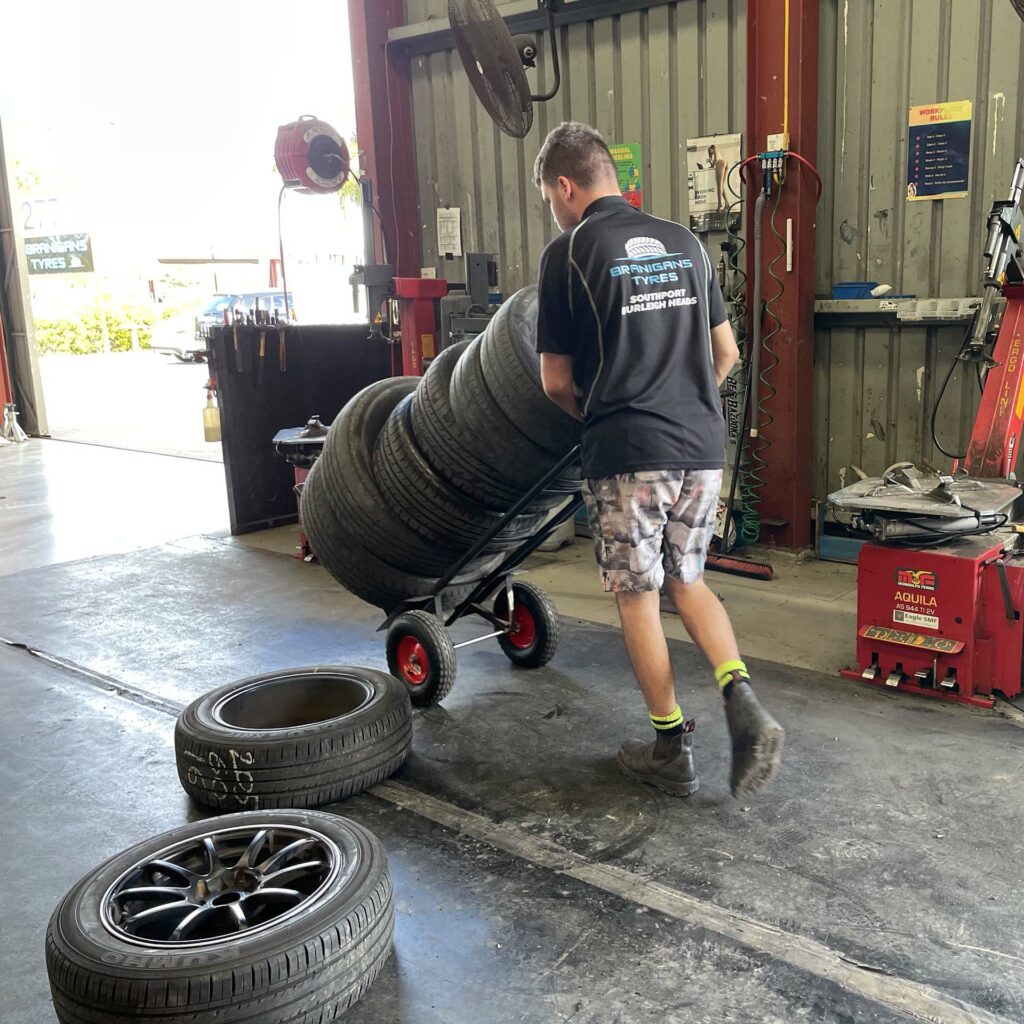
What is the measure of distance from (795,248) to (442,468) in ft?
7.68

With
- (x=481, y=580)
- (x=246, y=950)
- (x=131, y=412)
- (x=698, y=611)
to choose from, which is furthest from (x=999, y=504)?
(x=131, y=412)

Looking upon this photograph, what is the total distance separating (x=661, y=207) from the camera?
203 inches

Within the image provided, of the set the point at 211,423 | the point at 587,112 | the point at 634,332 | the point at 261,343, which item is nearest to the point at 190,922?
the point at 634,332

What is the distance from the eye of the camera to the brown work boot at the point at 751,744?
235 cm

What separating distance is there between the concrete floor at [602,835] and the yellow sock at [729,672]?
1.09 feet

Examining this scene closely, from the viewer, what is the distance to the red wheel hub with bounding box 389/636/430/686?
3.27 meters

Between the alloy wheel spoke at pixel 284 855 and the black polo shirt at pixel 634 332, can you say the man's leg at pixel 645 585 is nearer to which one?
the black polo shirt at pixel 634 332

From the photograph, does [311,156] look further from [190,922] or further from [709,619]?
[190,922]

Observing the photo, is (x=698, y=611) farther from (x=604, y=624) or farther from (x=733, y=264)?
(x=733, y=264)

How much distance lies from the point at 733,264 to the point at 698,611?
277 cm

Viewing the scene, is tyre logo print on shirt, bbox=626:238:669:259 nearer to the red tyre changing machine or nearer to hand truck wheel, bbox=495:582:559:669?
the red tyre changing machine

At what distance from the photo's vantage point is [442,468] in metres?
3.08

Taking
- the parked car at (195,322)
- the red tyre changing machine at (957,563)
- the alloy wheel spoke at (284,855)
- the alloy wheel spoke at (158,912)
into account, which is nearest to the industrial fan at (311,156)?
the red tyre changing machine at (957,563)

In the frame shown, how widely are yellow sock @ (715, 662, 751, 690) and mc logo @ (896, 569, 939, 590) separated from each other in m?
0.96
